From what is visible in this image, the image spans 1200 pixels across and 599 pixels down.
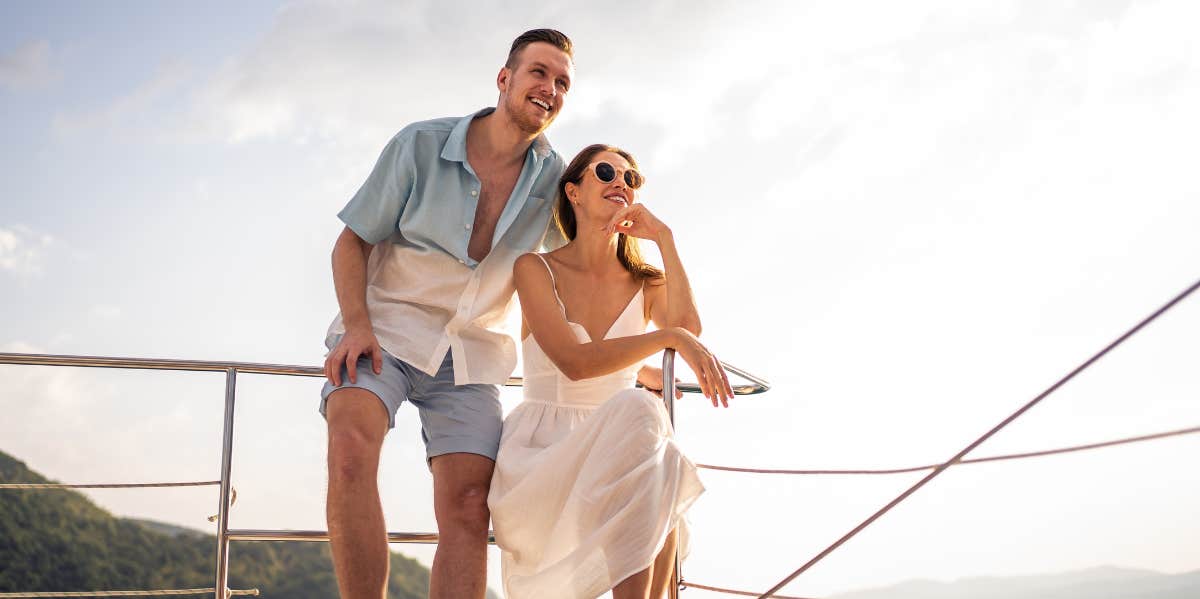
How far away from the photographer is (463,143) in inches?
95.3

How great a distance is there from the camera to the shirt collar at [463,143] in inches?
94.5

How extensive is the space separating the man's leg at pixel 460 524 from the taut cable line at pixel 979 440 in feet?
1.95

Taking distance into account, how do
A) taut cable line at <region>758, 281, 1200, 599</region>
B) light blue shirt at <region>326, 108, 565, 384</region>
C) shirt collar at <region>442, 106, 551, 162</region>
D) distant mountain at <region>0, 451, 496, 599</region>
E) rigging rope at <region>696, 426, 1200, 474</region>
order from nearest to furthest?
taut cable line at <region>758, 281, 1200, 599</region> → rigging rope at <region>696, 426, 1200, 474</region> → light blue shirt at <region>326, 108, 565, 384</region> → shirt collar at <region>442, 106, 551, 162</region> → distant mountain at <region>0, 451, 496, 599</region>

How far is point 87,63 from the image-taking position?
18.9 m

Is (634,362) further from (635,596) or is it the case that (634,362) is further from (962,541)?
(962,541)

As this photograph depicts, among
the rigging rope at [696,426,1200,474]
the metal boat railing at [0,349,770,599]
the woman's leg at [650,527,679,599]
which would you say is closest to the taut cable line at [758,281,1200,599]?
the rigging rope at [696,426,1200,474]

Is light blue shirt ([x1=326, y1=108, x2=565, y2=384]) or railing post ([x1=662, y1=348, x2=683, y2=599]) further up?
light blue shirt ([x1=326, y1=108, x2=565, y2=384])

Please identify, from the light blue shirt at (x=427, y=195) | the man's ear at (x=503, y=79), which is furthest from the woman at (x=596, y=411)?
the man's ear at (x=503, y=79)

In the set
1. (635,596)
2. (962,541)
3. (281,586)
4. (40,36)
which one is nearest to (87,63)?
(40,36)

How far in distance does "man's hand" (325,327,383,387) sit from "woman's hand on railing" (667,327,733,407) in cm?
64

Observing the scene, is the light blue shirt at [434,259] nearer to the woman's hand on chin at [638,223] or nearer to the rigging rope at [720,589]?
the woman's hand on chin at [638,223]

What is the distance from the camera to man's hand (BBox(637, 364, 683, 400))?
2.41 m

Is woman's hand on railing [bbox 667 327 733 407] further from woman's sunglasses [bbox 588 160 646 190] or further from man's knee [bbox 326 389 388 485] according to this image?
man's knee [bbox 326 389 388 485]

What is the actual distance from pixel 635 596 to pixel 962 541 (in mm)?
33455
